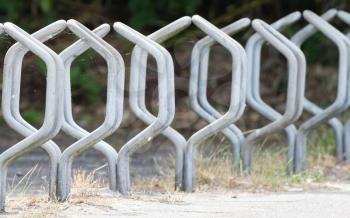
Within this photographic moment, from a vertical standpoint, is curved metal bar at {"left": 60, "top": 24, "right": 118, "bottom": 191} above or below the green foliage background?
below

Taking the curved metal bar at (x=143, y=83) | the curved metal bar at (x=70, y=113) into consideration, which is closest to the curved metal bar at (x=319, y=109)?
the curved metal bar at (x=143, y=83)

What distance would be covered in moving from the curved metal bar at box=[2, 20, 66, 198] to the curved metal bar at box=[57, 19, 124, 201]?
64 mm

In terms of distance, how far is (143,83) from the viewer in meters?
7.81

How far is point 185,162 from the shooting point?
7.86 meters

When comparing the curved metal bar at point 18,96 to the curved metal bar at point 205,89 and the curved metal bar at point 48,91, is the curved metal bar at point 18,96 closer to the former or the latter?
the curved metal bar at point 48,91

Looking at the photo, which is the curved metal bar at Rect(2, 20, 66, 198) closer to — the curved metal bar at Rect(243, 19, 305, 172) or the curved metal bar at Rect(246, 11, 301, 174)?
the curved metal bar at Rect(243, 19, 305, 172)

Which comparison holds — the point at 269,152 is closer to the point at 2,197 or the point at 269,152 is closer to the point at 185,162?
the point at 185,162

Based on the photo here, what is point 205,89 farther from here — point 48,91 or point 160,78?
point 48,91

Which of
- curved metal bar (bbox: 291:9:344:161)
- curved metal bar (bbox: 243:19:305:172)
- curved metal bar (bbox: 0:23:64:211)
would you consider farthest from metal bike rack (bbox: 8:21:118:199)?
curved metal bar (bbox: 291:9:344:161)

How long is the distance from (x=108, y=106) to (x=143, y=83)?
82 centimetres

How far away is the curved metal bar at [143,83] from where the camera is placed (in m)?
7.71

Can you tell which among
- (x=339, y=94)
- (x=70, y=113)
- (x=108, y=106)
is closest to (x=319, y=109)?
(x=339, y=94)

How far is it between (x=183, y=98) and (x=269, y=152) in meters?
4.16

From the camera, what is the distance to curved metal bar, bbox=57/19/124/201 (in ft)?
22.5
